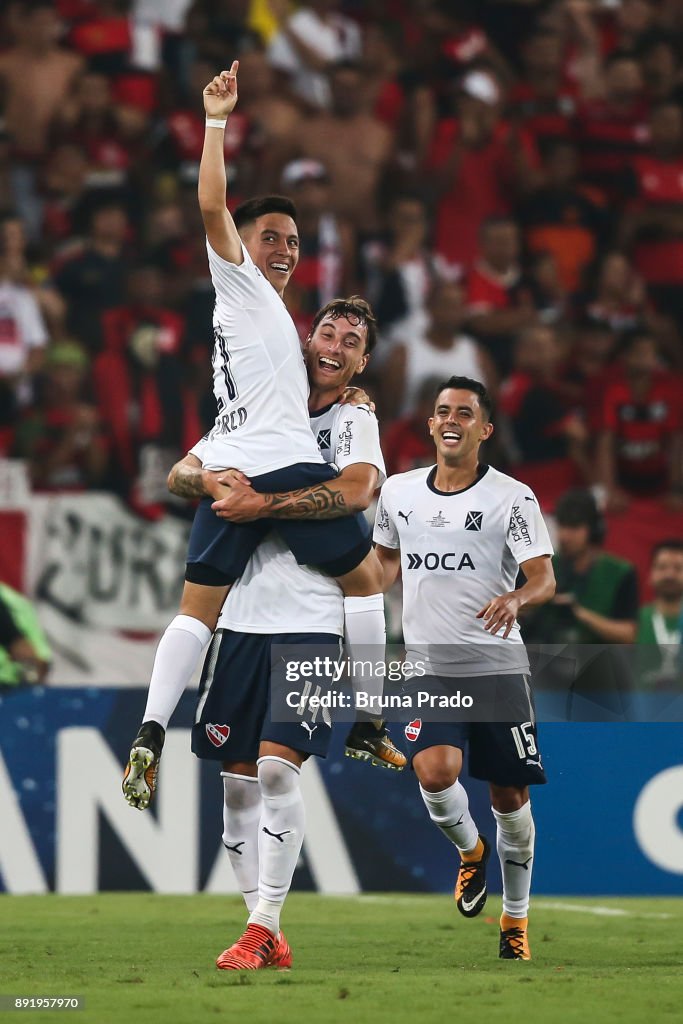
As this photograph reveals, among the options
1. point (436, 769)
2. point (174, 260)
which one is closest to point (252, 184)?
point (174, 260)

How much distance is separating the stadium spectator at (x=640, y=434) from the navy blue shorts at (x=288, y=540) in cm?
556

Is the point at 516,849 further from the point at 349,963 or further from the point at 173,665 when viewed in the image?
the point at 173,665

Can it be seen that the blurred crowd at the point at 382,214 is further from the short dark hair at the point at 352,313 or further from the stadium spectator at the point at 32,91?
the short dark hair at the point at 352,313

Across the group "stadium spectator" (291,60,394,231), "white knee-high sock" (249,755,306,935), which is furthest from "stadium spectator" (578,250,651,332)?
"white knee-high sock" (249,755,306,935)

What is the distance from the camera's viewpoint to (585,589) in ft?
30.8

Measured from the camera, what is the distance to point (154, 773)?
5.55m

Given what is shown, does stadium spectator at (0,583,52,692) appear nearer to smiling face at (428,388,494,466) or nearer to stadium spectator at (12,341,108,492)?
stadium spectator at (12,341,108,492)

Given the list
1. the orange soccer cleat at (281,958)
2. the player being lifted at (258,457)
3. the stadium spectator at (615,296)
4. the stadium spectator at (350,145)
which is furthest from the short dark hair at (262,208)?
the stadium spectator at (615,296)

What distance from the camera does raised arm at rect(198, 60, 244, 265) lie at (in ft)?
18.3

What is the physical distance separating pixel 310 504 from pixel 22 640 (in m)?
3.92

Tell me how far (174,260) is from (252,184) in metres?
0.99

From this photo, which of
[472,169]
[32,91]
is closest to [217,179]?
[32,91]

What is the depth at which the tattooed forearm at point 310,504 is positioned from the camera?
231 inches

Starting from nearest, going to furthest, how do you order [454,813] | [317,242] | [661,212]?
[454,813] < [317,242] < [661,212]
